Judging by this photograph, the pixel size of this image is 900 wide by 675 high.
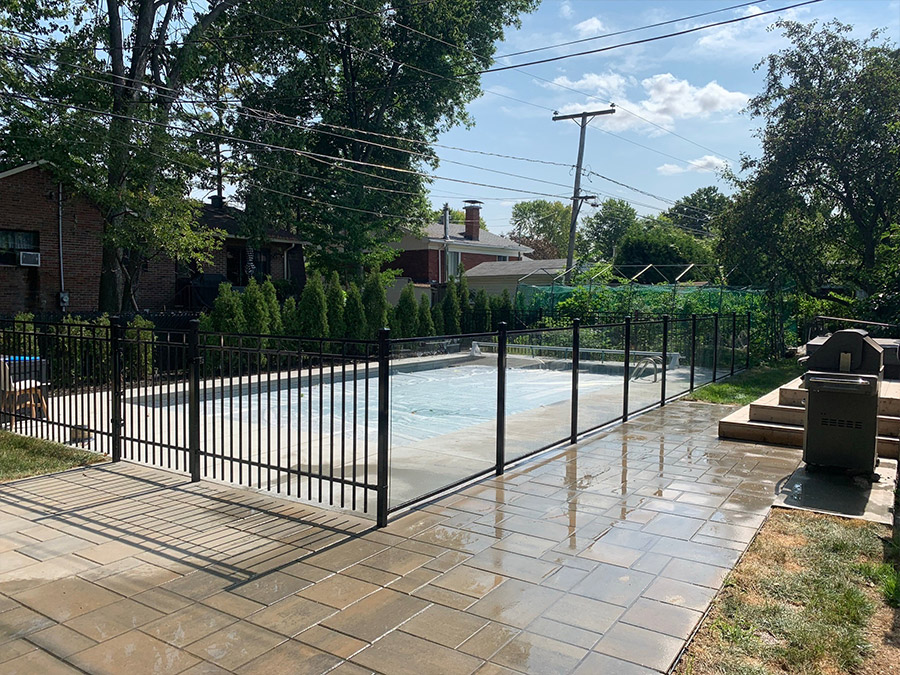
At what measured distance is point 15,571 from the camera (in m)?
3.77

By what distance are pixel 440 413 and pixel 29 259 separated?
1404cm

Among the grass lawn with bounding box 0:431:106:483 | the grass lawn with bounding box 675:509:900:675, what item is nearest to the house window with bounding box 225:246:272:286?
the grass lawn with bounding box 0:431:106:483

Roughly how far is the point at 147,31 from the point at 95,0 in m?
2.20

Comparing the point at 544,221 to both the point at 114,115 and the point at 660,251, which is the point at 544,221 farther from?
the point at 114,115

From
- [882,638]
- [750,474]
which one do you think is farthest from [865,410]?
[882,638]

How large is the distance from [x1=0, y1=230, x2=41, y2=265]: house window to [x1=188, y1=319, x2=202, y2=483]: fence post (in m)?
15.8

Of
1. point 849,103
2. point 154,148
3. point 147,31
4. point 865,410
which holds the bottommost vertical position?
point 865,410

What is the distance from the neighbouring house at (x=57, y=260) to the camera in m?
17.8

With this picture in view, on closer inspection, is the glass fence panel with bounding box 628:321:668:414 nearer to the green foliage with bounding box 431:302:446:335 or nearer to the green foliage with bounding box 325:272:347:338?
the green foliage with bounding box 325:272:347:338

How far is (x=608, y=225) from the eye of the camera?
227 feet

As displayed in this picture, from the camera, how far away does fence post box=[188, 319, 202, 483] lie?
553cm

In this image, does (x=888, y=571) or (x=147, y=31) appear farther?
(x=147, y=31)

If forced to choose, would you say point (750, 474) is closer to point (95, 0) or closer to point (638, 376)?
point (638, 376)

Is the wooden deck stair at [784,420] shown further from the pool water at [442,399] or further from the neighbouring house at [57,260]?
the neighbouring house at [57,260]
